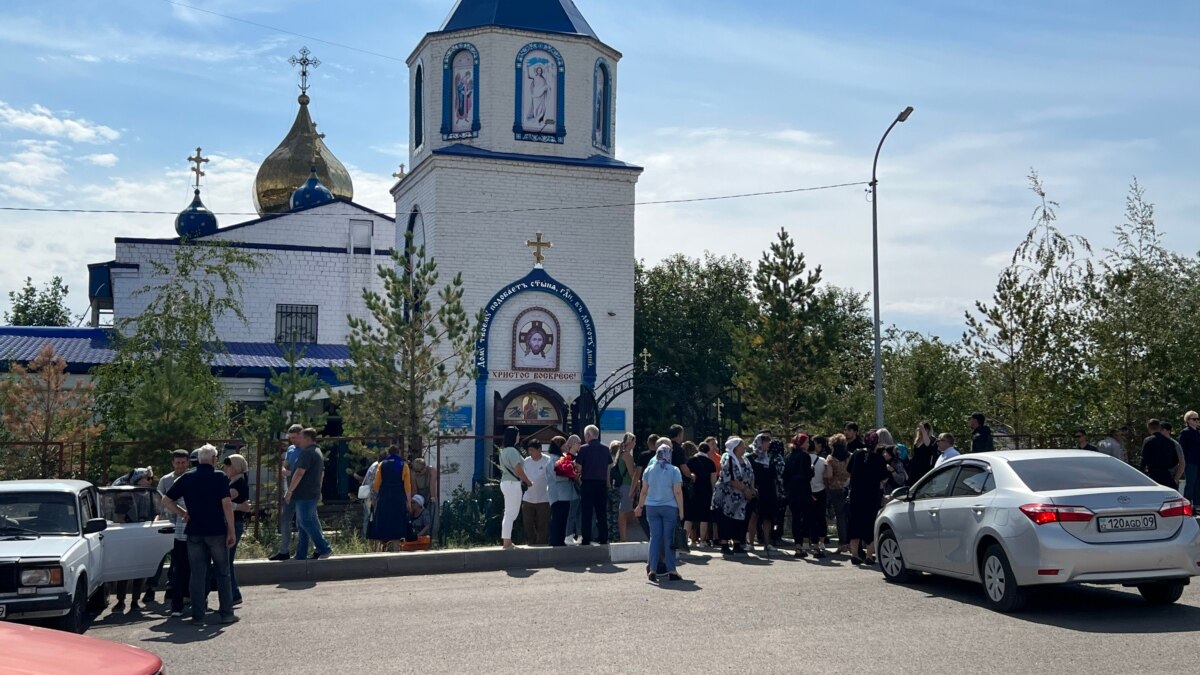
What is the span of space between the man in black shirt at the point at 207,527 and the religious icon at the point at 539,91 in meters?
17.9

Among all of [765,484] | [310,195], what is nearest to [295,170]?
[310,195]

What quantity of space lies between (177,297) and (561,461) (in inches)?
434

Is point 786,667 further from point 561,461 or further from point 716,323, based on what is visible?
point 716,323

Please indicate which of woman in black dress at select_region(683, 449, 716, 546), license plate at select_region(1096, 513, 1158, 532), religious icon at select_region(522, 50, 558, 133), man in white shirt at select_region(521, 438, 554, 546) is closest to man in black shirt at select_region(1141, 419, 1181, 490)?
woman in black dress at select_region(683, 449, 716, 546)

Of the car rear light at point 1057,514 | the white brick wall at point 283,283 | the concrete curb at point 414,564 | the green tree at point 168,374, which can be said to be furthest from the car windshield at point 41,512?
the white brick wall at point 283,283

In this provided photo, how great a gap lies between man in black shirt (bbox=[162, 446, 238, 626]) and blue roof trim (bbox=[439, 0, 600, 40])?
18335 mm

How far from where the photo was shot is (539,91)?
2817cm

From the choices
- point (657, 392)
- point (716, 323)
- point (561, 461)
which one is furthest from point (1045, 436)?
point (716, 323)

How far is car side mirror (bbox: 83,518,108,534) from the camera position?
11.3 metres

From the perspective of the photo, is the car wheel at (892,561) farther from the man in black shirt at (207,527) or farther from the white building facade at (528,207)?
the white building facade at (528,207)

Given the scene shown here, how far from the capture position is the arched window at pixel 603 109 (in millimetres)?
29078

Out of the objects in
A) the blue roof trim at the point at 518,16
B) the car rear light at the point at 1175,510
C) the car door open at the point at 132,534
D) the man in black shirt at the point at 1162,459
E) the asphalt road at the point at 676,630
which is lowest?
the asphalt road at the point at 676,630

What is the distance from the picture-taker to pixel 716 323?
44.3 metres

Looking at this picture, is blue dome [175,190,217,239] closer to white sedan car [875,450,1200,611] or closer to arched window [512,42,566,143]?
arched window [512,42,566,143]
